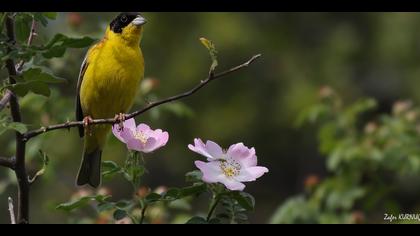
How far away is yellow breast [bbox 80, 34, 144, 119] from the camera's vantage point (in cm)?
368

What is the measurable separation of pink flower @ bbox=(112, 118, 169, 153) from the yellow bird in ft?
4.04

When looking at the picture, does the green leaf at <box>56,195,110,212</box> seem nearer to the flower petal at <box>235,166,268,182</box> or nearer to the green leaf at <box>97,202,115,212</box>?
the green leaf at <box>97,202,115,212</box>

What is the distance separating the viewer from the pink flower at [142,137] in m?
2.31

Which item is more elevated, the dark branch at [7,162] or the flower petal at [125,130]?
the flower petal at [125,130]

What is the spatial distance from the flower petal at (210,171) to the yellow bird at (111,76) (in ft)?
4.81

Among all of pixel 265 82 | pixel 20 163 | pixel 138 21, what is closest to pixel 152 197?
pixel 20 163

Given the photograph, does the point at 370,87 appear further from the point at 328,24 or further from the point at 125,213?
the point at 125,213

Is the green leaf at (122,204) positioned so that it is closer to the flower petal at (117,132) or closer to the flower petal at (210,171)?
the flower petal at (117,132)

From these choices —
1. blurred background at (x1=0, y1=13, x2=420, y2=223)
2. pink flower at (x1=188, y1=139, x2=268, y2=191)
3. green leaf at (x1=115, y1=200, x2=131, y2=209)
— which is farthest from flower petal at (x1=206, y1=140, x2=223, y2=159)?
blurred background at (x1=0, y1=13, x2=420, y2=223)

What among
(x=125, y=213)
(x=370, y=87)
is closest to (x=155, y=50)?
(x=370, y=87)

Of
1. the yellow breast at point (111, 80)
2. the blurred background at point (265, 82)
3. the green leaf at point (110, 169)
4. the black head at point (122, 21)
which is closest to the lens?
the green leaf at point (110, 169)

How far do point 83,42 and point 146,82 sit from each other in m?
2.34

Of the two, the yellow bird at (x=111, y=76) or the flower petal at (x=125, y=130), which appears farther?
the yellow bird at (x=111, y=76)

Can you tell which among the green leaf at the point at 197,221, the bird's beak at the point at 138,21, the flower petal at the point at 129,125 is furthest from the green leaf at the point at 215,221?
the bird's beak at the point at 138,21
